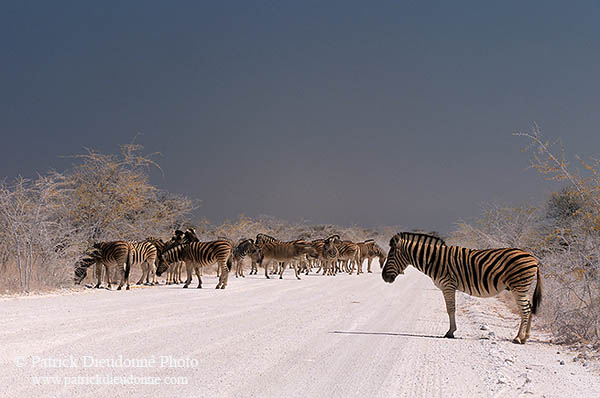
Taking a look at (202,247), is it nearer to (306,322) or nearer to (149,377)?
(306,322)

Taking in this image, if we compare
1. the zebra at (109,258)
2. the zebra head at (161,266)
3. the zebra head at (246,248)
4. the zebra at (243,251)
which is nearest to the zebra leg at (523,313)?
the zebra at (109,258)

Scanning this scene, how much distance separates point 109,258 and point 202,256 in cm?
307

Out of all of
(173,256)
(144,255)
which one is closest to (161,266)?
(173,256)

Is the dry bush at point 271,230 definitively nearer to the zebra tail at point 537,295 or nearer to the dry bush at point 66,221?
the dry bush at point 66,221

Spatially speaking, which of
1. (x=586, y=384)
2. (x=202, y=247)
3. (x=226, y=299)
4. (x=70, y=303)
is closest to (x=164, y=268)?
(x=202, y=247)

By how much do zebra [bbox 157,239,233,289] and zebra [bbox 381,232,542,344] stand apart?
9.34 m

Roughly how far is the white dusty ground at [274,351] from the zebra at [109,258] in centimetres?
411

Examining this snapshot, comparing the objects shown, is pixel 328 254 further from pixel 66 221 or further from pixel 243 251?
pixel 66 221

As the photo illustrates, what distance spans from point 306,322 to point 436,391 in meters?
5.41

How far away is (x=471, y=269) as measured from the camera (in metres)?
10.8

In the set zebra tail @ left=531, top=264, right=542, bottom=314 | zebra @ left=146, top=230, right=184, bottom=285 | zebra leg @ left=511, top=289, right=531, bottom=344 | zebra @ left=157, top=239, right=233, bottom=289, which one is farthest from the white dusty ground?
zebra @ left=146, top=230, right=184, bottom=285

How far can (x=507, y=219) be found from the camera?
22516 millimetres

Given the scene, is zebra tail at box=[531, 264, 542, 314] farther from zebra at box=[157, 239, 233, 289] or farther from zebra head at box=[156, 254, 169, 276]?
zebra head at box=[156, 254, 169, 276]

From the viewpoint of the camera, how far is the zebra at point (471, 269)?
1016cm
